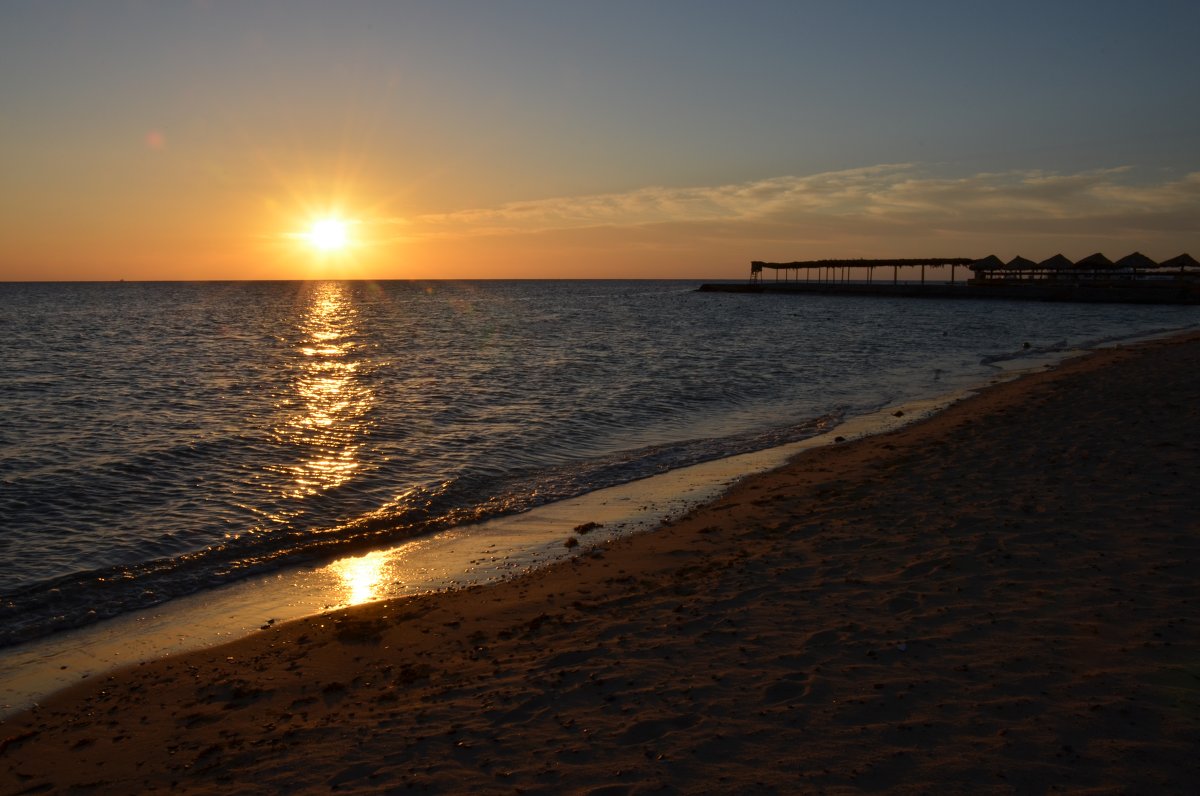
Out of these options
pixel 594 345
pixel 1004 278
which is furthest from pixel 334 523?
pixel 1004 278

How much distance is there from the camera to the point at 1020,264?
87562 millimetres

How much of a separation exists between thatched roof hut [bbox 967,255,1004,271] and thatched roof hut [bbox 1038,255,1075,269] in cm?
575

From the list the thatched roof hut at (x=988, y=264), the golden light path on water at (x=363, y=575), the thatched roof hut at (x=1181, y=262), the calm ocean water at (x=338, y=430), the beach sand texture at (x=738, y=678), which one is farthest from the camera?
the thatched roof hut at (x=988, y=264)

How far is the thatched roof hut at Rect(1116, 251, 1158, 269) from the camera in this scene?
242 feet

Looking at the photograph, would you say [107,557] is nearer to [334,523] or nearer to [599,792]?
[334,523]

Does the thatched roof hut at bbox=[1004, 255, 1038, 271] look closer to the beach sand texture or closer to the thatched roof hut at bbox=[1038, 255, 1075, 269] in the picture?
the thatched roof hut at bbox=[1038, 255, 1075, 269]

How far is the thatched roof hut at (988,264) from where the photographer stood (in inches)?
3597

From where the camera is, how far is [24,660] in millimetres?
7246

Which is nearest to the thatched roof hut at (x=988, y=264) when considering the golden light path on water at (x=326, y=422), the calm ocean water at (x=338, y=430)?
the calm ocean water at (x=338, y=430)

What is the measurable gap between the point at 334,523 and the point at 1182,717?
9.98 meters

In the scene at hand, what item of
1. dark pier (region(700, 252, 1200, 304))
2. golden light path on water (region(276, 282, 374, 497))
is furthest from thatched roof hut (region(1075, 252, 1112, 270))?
golden light path on water (region(276, 282, 374, 497))

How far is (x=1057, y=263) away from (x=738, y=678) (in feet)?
305

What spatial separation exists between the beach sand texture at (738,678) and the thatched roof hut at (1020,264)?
88546mm

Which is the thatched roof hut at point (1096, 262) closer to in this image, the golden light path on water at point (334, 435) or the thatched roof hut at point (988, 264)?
the thatched roof hut at point (988, 264)
